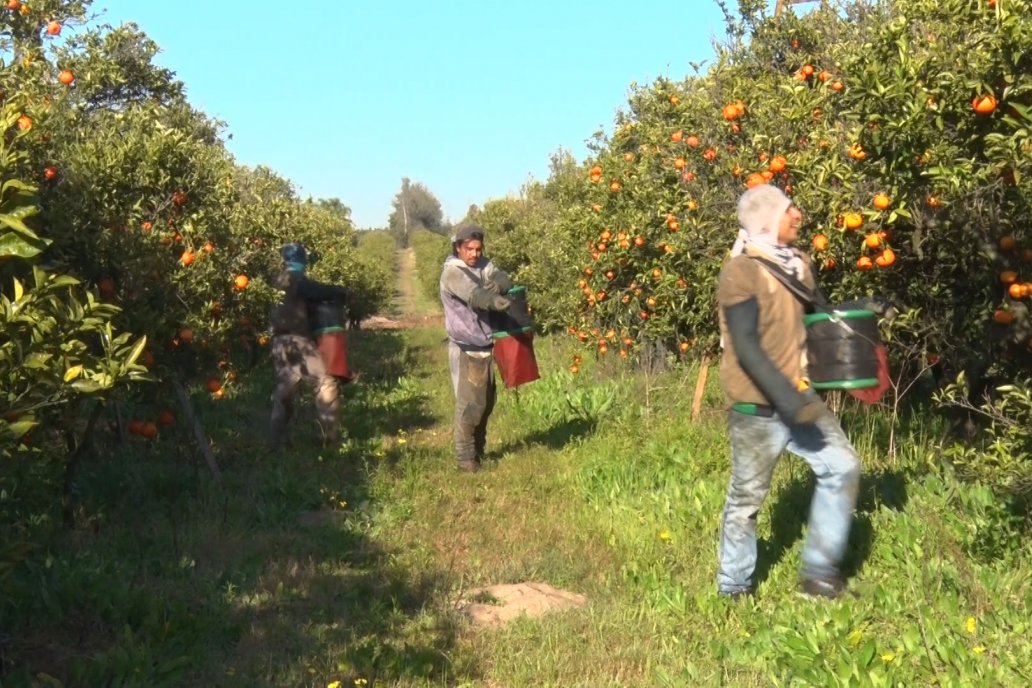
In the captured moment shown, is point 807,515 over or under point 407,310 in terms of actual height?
under

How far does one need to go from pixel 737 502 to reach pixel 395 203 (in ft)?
327

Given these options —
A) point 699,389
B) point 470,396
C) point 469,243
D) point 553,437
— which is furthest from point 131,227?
point 699,389

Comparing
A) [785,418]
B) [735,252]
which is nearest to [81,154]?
[735,252]

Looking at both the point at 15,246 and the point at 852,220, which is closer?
the point at 15,246

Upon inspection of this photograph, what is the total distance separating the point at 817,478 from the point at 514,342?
11.7 feet

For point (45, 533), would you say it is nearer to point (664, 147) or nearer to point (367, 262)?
point (664, 147)

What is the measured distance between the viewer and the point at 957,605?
14.1 ft

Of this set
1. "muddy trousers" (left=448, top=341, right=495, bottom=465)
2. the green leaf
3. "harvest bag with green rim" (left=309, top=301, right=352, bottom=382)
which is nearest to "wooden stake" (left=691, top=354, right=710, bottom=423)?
"muddy trousers" (left=448, top=341, right=495, bottom=465)

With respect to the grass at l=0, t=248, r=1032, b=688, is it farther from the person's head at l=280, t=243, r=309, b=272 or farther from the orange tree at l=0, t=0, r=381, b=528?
the person's head at l=280, t=243, r=309, b=272

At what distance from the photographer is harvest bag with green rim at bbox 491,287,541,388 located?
7719mm

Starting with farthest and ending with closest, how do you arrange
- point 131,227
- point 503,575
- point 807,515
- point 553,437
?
point 553,437 → point 131,227 → point 807,515 → point 503,575

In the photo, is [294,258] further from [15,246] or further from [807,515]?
[15,246]

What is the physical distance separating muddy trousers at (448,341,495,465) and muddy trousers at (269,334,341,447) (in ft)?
4.64

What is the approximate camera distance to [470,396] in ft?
25.9
